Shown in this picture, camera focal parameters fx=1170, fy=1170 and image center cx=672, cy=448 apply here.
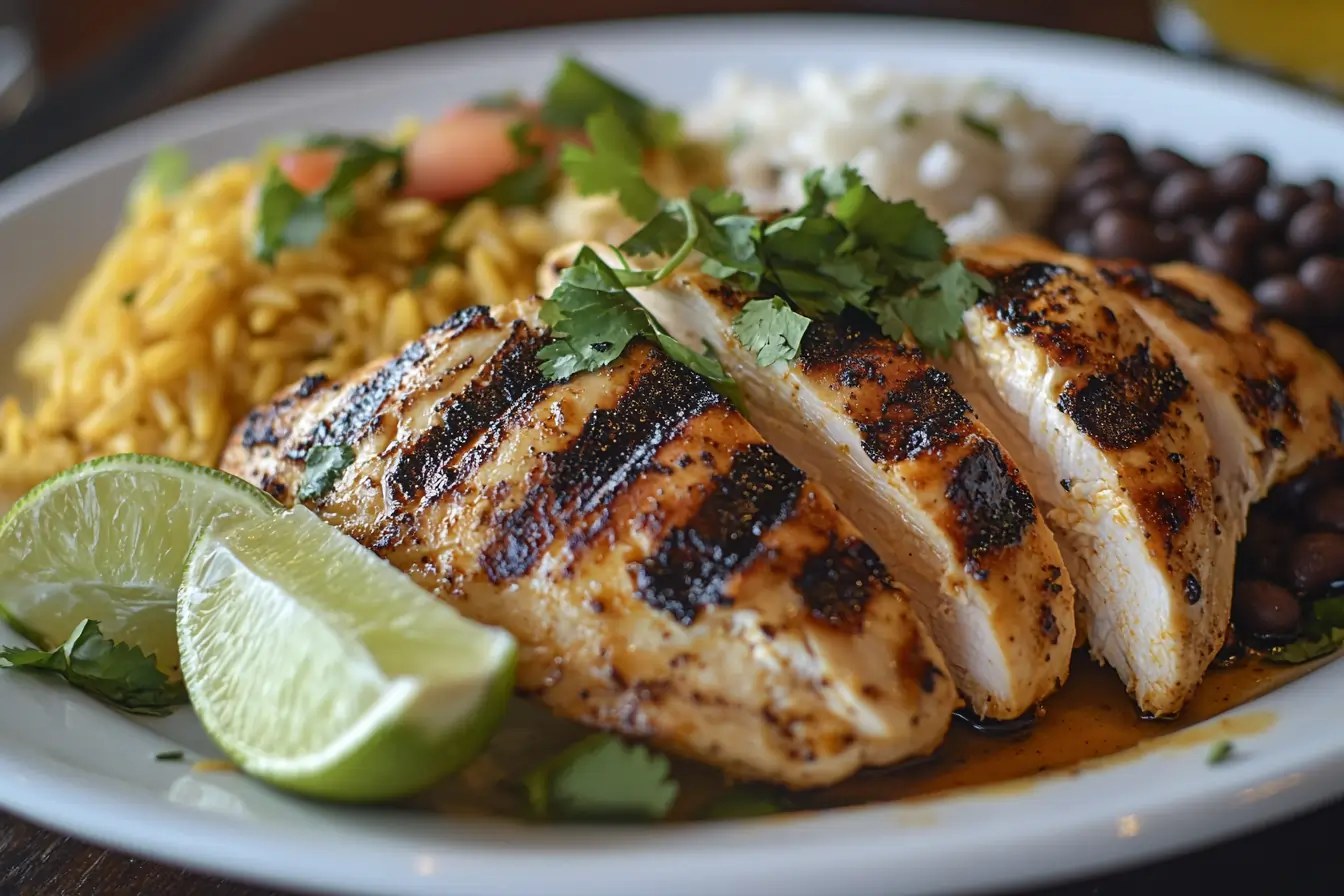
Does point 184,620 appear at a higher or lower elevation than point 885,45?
higher

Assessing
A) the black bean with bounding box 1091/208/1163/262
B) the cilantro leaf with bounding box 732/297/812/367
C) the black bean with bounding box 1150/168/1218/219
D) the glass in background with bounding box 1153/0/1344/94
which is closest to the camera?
the cilantro leaf with bounding box 732/297/812/367

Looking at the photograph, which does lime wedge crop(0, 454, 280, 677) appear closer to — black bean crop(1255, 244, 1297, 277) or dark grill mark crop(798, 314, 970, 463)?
dark grill mark crop(798, 314, 970, 463)

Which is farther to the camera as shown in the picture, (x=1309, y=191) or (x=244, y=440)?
(x=1309, y=191)

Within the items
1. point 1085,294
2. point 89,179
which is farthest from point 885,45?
point 89,179

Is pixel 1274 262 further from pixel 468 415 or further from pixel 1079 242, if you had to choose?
pixel 468 415

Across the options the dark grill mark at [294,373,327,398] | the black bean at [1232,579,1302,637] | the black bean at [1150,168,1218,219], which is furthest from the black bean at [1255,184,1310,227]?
the dark grill mark at [294,373,327,398]

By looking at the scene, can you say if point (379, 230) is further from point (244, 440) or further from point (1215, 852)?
point (1215, 852)
